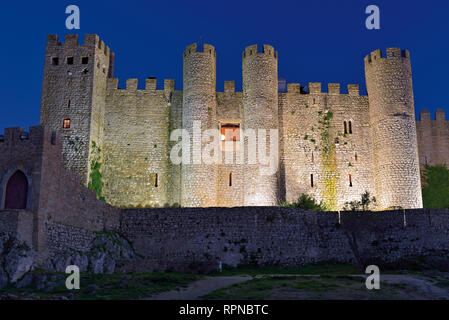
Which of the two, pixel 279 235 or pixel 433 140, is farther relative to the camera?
pixel 433 140

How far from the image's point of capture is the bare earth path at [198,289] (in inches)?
698

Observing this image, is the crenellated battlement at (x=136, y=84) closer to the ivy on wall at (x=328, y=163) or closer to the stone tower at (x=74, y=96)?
the stone tower at (x=74, y=96)

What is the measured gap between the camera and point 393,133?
35719 mm

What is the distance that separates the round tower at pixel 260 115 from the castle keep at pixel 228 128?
0.07 meters

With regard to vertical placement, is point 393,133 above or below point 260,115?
below

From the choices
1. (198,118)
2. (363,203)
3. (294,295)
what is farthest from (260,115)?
(294,295)

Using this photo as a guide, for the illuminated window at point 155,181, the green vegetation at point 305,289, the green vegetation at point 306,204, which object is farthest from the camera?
the illuminated window at point 155,181

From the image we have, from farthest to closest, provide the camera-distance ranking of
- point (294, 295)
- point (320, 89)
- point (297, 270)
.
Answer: point (320, 89) → point (297, 270) → point (294, 295)

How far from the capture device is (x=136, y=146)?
35781mm

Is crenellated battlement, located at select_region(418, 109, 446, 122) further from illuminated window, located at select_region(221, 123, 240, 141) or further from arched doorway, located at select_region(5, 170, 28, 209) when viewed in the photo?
arched doorway, located at select_region(5, 170, 28, 209)

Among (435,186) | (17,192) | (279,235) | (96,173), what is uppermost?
(96,173)

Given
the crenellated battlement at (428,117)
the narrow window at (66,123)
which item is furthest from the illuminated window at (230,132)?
the crenellated battlement at (428,117)

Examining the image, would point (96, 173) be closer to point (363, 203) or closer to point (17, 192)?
point (17, 192)

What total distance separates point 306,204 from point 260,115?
6416mm
